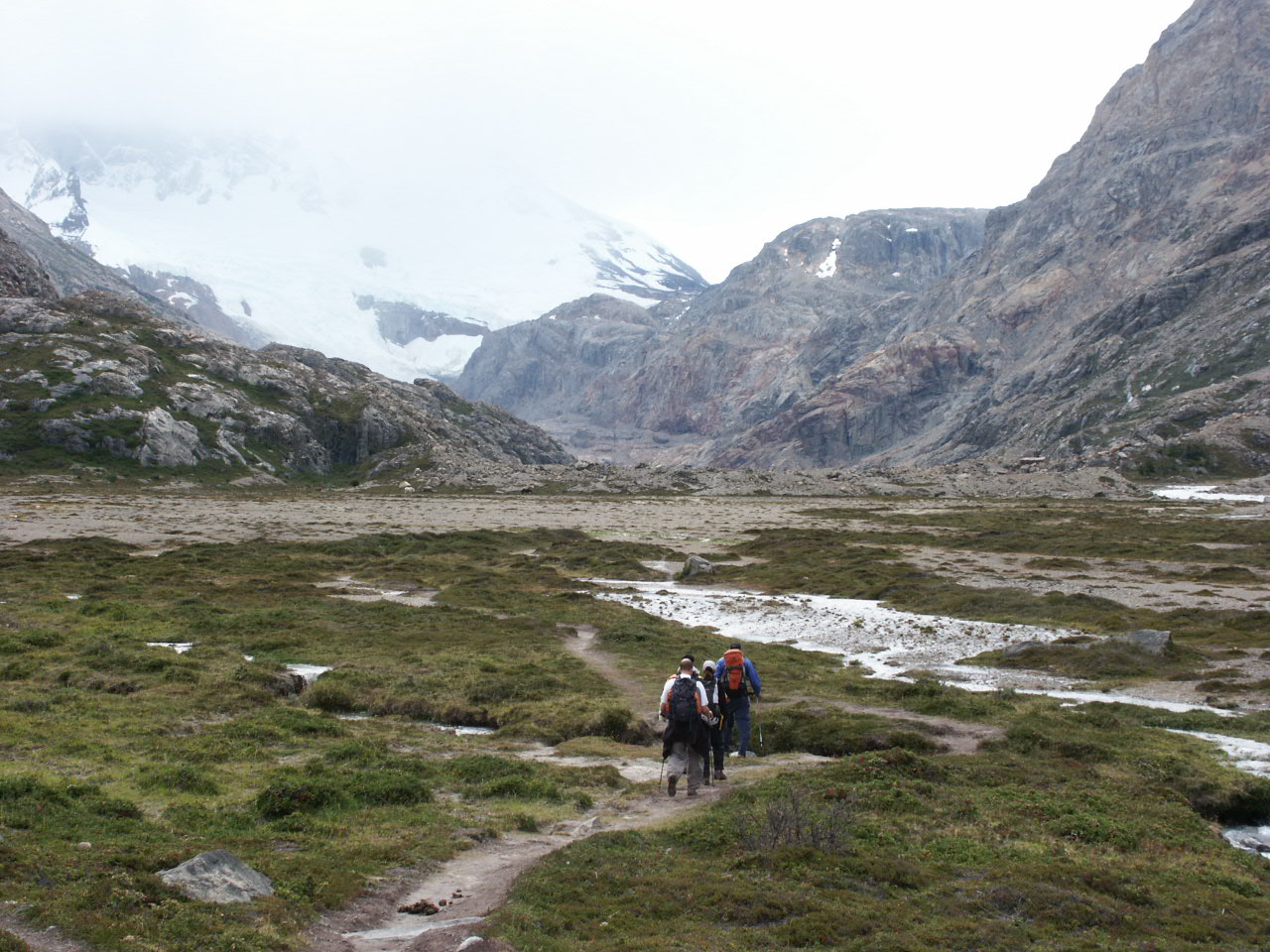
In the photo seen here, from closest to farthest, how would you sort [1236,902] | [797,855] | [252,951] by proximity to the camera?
1. [252,951]
2. [1236,902]
3. [797,855]

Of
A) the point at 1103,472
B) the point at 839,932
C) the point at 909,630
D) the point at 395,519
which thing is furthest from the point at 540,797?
the point at 1103,472

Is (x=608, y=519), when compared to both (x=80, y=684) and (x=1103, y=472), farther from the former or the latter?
(x=1103, y=472)

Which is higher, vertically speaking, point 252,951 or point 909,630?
point 252,951

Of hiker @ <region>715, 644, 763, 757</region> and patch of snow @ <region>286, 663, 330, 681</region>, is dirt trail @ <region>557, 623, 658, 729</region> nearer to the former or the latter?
hiker @ <region>715, 644, 763, 757</region>

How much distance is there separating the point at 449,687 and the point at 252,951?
19.9 m

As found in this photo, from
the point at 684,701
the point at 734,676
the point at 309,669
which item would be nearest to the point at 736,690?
the point at 734,676

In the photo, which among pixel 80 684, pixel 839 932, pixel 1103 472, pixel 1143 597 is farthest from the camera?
pixel 1103 472

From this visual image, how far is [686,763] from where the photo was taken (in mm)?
20250

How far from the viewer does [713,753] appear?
850 inches

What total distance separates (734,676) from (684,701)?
3586 mm

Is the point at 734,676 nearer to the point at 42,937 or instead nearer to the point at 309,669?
the point at 42,937

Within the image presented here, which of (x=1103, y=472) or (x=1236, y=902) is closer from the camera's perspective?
(x=1236, y=902)

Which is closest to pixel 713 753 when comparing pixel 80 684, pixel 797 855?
pixel 797 855

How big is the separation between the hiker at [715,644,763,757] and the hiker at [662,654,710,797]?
258 centimetres
